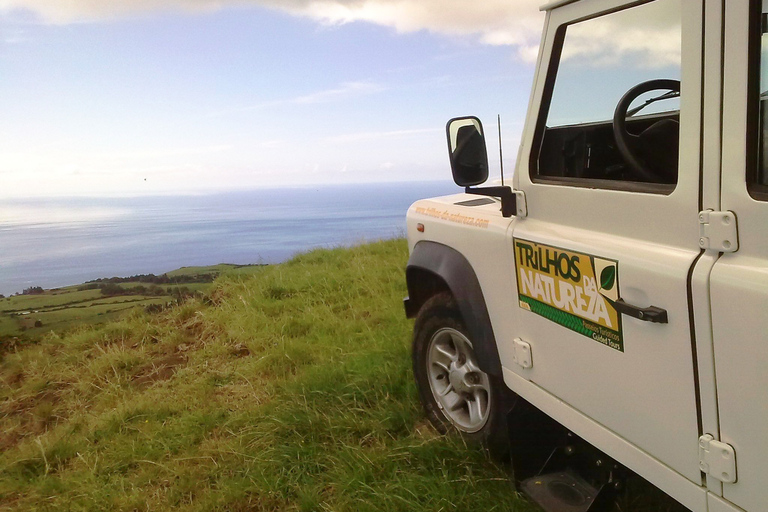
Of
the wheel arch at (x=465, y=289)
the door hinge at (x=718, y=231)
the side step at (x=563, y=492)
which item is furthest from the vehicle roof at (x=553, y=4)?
the side step at (x=563, y=492)

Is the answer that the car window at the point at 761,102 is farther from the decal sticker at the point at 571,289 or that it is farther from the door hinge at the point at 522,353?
the door hinge at the point at 522,353

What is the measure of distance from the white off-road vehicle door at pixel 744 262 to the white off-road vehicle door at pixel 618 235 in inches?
3.7

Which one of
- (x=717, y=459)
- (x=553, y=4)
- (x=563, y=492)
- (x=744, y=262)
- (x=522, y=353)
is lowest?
(x=563, y=492)

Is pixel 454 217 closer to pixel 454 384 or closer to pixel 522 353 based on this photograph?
pixel 522 353

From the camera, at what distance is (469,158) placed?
8.18 ft

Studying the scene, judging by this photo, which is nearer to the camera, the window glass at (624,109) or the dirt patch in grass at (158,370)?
the window glass at (624,109)

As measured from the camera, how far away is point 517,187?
2.46 m

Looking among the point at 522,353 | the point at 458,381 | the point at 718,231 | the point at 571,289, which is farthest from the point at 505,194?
the point at 458,381

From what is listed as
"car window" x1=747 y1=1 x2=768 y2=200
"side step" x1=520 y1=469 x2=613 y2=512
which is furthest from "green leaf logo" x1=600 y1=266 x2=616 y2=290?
"side step" x1=520 y1=469 x2=613 y2=512

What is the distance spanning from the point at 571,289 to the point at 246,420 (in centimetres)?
272

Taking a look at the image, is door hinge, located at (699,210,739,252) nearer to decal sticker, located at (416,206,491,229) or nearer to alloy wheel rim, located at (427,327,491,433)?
decal sticker, located at (416,206,491,229)

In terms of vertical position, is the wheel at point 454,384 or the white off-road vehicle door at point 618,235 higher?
the white off-road vehicle door at point 618,235

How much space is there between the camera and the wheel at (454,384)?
9.59 feet

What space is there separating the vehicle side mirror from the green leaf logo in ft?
2.39
